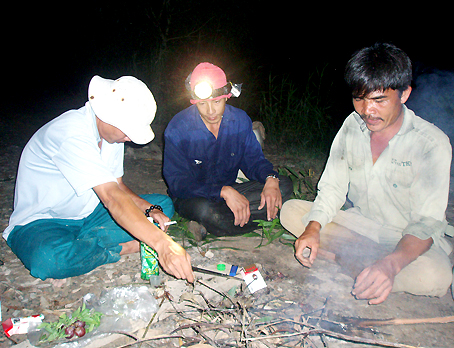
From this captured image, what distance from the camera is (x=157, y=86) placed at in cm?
797

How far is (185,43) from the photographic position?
838 centimetres

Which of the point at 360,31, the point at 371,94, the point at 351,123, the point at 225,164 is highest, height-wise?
the point at 360,31

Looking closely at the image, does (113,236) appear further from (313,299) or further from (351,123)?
(351,123)

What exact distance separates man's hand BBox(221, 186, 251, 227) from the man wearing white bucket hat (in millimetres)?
712

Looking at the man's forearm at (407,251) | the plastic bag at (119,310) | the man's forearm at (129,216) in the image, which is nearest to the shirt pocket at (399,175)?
the man's forearm at (407,251)

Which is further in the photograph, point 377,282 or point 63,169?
point 63,169

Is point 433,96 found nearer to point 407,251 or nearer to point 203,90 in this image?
point 407,251

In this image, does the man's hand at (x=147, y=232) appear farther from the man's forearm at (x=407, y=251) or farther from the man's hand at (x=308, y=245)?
the man's forearm at (x=407, y=251)

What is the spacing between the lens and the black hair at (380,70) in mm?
2141

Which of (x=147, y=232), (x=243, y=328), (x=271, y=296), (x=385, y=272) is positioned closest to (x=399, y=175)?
(x=385, y=272)

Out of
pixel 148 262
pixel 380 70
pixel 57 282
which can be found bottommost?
pixel 57 282

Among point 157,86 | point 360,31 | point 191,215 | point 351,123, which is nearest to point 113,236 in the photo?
point 191,215

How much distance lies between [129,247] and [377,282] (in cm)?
202

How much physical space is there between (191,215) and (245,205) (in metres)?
0.57
